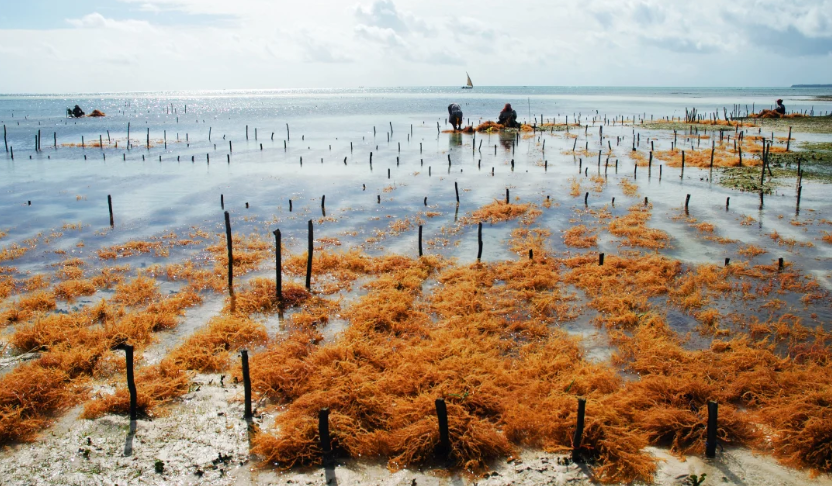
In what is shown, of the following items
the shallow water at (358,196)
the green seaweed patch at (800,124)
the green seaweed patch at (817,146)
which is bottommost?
the shallow water at (358,196)

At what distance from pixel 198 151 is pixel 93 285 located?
3622cm

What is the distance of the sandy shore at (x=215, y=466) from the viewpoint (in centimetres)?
856

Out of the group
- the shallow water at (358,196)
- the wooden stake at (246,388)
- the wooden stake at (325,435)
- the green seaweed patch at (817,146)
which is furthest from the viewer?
the green seaweed patch at (817,146)

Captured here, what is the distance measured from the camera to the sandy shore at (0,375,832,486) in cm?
856

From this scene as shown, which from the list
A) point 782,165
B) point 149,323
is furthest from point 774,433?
point 782,165

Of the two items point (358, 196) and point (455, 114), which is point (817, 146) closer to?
point (455, 114)

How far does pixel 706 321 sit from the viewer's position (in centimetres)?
1428

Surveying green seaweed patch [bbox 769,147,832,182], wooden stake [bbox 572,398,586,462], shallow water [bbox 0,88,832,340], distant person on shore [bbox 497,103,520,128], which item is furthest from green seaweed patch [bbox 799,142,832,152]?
wooden stake [bbox 572,398,586,462]

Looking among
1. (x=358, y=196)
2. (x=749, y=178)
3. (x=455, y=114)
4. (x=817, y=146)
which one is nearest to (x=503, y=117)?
(x=455, y=114)

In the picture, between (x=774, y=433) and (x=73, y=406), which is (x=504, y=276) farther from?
(x=73, y=406)

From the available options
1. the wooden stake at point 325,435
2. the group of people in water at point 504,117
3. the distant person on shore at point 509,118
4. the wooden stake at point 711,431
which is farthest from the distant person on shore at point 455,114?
the wooden stake at point 325,435

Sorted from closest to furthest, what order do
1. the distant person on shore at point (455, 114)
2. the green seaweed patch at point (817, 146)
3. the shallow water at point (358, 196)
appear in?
the shallow water at point (358, 196) → the green seaweed patch at point (817, 146) → the distant person on shore at point (455, 114)

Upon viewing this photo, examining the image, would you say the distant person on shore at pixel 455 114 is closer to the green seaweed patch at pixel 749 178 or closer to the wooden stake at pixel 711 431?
the green seaweed patch at pixel 749 178

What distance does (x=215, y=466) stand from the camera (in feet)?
29.4
